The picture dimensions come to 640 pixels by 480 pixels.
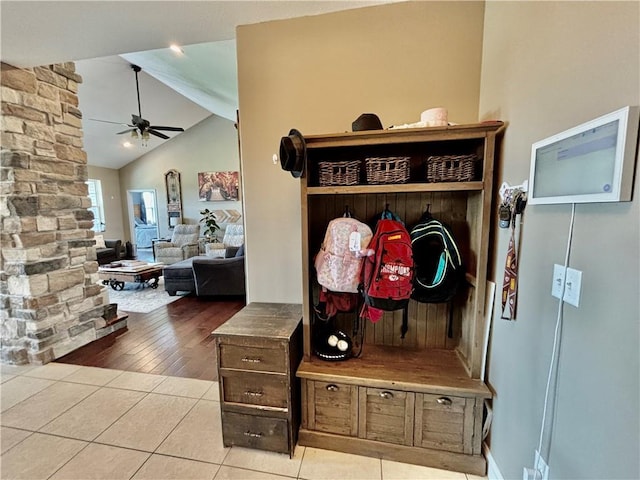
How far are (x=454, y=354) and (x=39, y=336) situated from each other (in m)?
3.51

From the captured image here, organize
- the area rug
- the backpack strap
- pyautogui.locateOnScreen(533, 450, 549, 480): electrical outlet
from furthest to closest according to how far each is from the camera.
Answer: the area rug < the backpack strap < pyautogui.locateOnScreen(533, 450, 549, 480): electrical outlet

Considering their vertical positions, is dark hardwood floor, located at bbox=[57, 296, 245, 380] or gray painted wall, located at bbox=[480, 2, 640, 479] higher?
gray painted wall, located at bbox=[480, 2, 640, 479]

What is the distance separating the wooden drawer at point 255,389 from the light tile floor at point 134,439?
1.12 feet

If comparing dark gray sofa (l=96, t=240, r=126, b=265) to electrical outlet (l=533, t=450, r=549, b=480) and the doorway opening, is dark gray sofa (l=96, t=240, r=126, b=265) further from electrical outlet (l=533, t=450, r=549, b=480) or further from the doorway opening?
electrical outlet (l=533, t=450, r=549, b=480)

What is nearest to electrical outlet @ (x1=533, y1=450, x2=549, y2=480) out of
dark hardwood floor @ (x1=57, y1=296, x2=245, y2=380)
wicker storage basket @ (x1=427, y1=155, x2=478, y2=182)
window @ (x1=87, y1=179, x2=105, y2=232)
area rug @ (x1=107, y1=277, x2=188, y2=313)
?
wicker storage basket @ (x1=427, y1=155, x2=478, y2=182)

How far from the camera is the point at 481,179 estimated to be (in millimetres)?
1548

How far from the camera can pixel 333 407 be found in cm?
167

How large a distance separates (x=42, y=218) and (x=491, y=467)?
12.7 ft

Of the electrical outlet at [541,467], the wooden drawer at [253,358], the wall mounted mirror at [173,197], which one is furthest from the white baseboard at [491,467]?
the wall mounted mirror at [173,197]

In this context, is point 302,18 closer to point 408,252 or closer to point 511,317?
point 408,252

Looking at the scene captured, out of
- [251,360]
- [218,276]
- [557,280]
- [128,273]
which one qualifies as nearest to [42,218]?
[218,276]

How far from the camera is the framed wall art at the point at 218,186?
25.9 ft

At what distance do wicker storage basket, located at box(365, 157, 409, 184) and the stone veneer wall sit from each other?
3.02m

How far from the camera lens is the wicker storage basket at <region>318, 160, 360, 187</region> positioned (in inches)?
63.3
